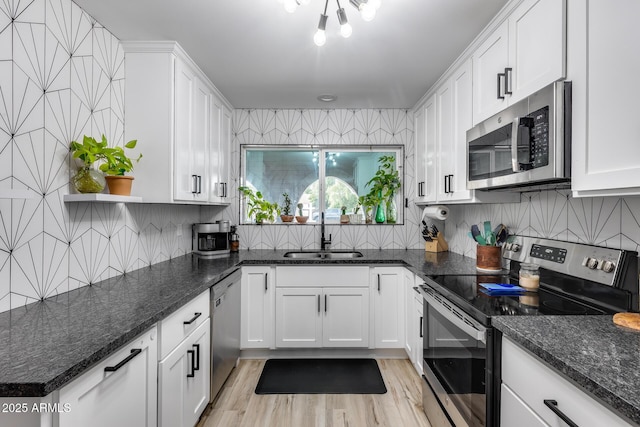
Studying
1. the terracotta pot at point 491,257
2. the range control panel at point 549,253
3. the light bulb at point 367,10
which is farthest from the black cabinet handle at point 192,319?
the range control panel at point 549,253

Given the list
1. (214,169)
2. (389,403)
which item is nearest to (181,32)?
(214,169)

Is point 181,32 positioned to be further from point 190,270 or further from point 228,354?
point 228,354

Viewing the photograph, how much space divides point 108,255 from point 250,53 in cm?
157

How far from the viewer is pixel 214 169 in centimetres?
285

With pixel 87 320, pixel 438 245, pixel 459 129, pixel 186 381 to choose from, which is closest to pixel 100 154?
pixel 87 320

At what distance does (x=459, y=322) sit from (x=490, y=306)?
0.17 m

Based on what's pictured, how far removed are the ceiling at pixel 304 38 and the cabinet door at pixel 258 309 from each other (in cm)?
160

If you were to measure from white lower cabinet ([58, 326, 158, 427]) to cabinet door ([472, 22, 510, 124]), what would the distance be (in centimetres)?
204

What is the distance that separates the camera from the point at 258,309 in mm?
2740

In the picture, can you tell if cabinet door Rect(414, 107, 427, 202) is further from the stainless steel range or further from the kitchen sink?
the stainless steel range

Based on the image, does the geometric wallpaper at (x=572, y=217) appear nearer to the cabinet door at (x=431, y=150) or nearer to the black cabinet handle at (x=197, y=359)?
the cabinet door at (x=431, y=150)

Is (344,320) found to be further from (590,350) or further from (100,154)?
(100,154)

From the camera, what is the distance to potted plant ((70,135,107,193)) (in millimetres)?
1630

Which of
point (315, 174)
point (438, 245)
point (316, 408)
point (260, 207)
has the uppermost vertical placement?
point (315, 174)
